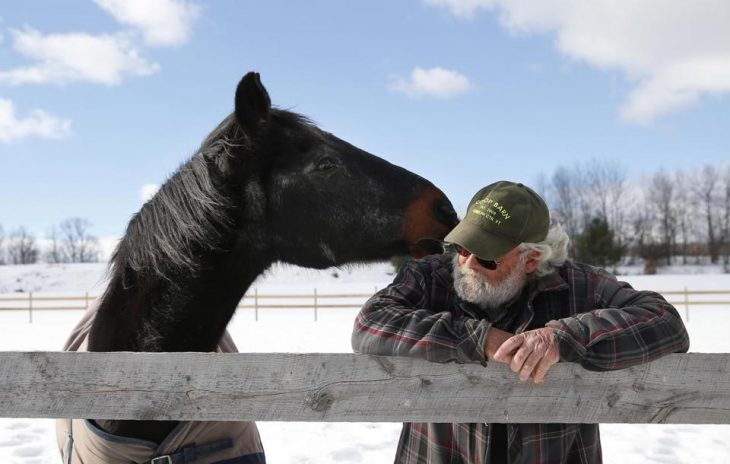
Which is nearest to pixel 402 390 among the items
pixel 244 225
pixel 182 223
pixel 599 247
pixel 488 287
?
pixel 488 287

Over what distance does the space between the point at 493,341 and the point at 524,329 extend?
0.42 meters

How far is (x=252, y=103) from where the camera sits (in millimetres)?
2275

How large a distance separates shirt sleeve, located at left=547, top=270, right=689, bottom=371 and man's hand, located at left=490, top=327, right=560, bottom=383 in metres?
0.04

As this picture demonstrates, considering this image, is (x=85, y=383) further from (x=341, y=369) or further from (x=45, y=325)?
(x=45, y=325)

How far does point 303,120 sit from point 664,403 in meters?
1.72

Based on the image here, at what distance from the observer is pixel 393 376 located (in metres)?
1.60

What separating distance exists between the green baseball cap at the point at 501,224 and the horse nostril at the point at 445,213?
0.29 m

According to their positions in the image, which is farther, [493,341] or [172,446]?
[172,446]

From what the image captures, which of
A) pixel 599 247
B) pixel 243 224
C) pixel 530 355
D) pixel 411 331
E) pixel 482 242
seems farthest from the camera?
pixel 599 247

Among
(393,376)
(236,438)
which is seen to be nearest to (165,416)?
(393,376)

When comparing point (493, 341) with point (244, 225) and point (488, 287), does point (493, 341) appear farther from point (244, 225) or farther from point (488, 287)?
point (244, 225)

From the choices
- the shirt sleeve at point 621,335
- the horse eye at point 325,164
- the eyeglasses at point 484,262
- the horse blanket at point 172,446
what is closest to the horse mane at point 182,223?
the horse eye at point 325,164

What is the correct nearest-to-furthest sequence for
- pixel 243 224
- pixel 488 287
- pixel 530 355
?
pixel 530 355 → pixel 488 287 → pixel 243 224

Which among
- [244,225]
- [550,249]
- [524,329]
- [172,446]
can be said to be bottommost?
[172,446]
